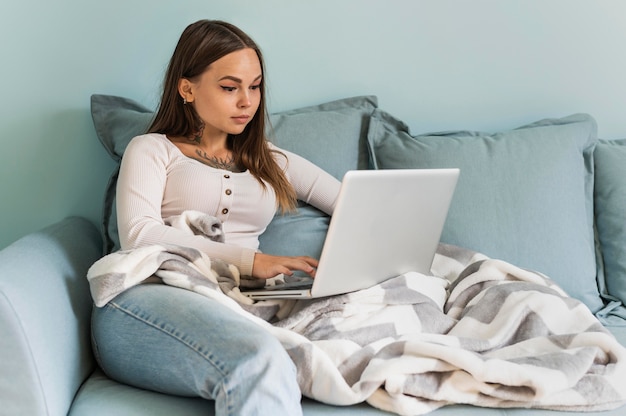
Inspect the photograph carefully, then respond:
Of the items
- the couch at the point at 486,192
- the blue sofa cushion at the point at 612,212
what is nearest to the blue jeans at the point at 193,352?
the couch at the point at 486,192

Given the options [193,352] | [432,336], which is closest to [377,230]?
[432,336]

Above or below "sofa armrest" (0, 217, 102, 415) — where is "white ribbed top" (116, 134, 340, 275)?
above

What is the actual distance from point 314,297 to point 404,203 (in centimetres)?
24

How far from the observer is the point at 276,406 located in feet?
4.08

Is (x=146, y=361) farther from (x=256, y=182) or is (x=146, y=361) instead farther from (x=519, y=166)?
(x=519, y=166)

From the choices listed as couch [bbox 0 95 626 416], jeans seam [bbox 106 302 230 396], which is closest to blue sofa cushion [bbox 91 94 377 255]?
couch [bbox 0 95 626 416]

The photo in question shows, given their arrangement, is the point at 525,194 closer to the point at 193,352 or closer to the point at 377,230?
the point at 377,230

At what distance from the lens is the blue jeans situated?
125 cm

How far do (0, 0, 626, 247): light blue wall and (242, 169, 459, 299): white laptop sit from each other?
0.63 m

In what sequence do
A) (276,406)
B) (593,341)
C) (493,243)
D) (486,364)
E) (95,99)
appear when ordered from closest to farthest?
1. (276,406)
2. (486,364)
3. (593,341)
4. (493,243)
5. (95,99)

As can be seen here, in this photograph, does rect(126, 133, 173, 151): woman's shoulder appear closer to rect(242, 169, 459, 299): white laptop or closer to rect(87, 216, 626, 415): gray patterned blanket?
rect(87, 216, 626, 415): gray patterned blanket

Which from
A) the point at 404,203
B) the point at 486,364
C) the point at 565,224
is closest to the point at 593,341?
the point at 486,364

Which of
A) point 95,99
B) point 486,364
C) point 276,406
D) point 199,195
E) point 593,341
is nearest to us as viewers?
point 276,406

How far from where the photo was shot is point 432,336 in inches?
59.3
